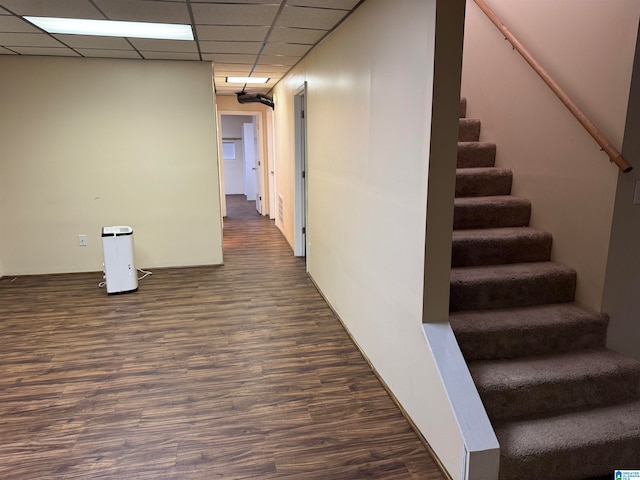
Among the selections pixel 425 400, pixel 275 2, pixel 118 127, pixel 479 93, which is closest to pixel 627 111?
pixel 479 93

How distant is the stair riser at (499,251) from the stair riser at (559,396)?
0.86m

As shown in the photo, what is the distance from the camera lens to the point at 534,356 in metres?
2.44

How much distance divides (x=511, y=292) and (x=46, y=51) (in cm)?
488

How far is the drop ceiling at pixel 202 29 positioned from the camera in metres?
2.96

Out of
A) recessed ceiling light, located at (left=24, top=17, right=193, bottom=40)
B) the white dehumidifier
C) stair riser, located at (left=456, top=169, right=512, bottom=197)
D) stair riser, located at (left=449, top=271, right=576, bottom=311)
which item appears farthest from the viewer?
the white dehumidifier

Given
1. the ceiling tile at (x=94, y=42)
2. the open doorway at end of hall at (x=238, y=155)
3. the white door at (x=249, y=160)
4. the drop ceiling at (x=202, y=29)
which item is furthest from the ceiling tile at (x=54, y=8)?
the open doorway at end of hall at (x=238, y=155)

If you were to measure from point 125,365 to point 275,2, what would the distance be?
2668mm

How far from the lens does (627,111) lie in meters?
2.31

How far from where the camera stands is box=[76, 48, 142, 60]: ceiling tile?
4.41m

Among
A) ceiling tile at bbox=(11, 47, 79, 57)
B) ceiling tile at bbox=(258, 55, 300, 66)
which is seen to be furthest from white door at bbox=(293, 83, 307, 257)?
ceiling tile at bbox=(11, 47, 79, 57)

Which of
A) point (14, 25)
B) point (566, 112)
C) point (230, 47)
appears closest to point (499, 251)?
point (566, 112)

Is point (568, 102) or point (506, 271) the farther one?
point (506, 271)

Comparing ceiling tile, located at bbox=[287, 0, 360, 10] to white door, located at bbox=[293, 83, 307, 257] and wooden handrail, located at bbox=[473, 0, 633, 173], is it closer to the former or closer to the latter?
wooden handrail, located at bbox=[473, 0, 633, 173]

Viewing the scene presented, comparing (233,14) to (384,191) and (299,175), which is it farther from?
(299,175)
